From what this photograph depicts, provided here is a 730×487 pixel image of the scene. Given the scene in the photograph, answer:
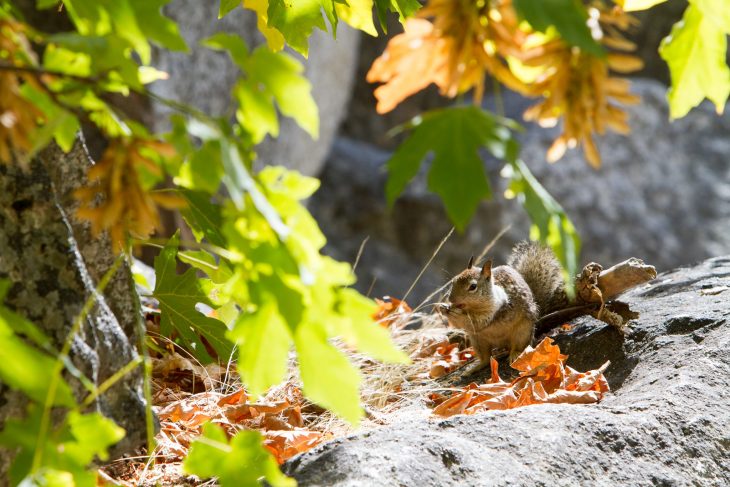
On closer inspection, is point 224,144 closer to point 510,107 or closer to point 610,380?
point 610,380

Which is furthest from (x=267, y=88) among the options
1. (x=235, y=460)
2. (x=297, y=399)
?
(x=297, y=399)

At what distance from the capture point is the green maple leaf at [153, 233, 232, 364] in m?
2.22

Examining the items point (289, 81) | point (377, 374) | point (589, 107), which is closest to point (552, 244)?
point (589, 107)

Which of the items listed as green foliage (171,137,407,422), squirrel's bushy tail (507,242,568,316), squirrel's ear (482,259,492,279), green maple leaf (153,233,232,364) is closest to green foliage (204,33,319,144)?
green foliage (171,137,407,422)

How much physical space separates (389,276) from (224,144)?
19.3 feet

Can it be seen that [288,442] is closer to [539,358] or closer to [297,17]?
[539,358]

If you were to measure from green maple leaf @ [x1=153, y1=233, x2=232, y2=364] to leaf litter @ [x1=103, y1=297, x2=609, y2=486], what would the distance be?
72 mm

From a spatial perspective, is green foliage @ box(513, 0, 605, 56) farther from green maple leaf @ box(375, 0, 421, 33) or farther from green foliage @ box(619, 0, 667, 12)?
green maple leaf @ box(375, 0, 421, 33)

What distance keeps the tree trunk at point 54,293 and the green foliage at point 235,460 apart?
1.34 ft

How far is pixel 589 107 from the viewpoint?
1.01m

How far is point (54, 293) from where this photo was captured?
152cm

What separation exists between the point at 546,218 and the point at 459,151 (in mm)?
124

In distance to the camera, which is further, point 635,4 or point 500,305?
point 500,305

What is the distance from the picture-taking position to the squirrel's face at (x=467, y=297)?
105 inches
